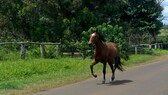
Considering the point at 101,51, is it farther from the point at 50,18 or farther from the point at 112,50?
the point at 50,18

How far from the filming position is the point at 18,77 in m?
17.8

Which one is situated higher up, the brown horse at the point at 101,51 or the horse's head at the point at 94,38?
the horse's head at the point at 94,38

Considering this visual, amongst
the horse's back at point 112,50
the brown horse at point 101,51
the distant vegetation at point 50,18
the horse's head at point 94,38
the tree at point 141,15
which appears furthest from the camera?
the tree at point 141,15

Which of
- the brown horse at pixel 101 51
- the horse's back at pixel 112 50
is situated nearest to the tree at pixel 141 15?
the horse's back at pixel 112 50

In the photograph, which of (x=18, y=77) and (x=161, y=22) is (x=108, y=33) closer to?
(x=18, y=77)

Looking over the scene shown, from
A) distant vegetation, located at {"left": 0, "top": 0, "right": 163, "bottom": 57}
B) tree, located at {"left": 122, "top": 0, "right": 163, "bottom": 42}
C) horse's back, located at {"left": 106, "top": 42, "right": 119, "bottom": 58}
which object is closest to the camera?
horse's back, located at {"left": 106, "top": 42, "right": 119, "bottom": 58}

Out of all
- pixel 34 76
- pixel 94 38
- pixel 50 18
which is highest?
pixel 50 18

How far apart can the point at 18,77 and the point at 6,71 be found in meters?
0.74

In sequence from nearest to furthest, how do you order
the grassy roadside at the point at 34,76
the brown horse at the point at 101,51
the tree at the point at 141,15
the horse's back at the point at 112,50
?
1. the grassy roadside at the point at 34,76
2. the brown horse at the point at 101,51
3. the horse's back at the point at 112,50
4. the tree at the point at 141,15

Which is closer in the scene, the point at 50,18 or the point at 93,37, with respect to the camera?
the point at 93,37

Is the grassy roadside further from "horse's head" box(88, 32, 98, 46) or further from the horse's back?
"horse's head" box(88, 32, 98, 46)

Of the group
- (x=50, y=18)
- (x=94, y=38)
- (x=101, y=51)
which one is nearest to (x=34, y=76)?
(x=101, y=51)

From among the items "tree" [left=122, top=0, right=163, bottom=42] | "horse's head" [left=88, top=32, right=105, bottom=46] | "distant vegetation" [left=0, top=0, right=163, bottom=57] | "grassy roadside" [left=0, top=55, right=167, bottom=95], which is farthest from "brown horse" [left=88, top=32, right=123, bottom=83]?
"tree" [left=122, top=0, right=163, bottom=42]

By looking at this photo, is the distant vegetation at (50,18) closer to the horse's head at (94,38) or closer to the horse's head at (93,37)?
the horse's head at (94,38)
